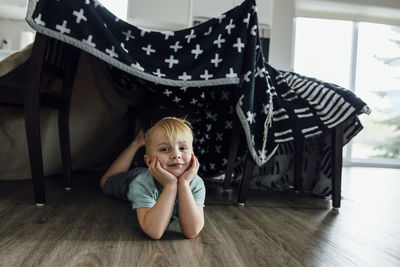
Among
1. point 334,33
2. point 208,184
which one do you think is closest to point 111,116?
point 208,184

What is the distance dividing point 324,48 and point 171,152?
4.31 meters

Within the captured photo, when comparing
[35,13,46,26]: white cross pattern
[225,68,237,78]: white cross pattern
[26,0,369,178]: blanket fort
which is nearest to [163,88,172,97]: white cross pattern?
A: [26,0,369,178]: blanket fort

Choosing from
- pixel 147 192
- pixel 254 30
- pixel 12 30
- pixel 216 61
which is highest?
pixel 12 30

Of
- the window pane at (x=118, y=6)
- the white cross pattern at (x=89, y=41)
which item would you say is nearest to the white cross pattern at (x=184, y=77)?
the white cross pattern at (x=89, y=41)

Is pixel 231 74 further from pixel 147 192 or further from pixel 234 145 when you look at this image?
pixel 147 192

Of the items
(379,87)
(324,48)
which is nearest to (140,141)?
(324,48)

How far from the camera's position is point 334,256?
0.77m

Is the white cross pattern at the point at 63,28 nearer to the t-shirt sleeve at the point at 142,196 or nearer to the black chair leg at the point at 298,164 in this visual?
the t-shirt sleeve at the point at 142,196

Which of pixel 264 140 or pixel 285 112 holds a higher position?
pixel 285 112

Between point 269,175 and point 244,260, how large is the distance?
1.10 m

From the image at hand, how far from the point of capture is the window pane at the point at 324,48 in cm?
455

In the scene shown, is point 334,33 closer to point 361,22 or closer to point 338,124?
point 361,22

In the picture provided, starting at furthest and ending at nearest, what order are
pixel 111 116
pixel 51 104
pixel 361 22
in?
pixel 361 22 < pixel 111 116 < pixel 51 104

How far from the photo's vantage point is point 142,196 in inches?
34.2
